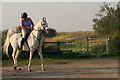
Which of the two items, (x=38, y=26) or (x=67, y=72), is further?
(x=38, y=26)

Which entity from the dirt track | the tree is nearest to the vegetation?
the tree

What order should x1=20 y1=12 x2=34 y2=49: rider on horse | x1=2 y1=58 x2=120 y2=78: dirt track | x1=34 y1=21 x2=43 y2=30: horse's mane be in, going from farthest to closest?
1. x1=20 y1=12 x2=34 y2=49: rider on horse
2. x1=34 y1=21 x2=43 y2=30: horse's mane
3. x1=2 y1=58 x2=120 y2=78: dirt track

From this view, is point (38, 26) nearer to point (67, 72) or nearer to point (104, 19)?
point (67, 72)

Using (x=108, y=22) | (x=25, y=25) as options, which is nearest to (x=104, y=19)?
(x=108, y=22)

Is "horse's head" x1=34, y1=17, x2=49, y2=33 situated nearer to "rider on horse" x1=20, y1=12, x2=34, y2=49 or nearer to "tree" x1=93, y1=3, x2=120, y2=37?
"rider on horse" x1=20, y1=12, x2=34, y2=49

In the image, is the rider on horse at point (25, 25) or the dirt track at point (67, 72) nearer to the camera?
the dirt track at point (67, 72)

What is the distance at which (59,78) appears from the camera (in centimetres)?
781

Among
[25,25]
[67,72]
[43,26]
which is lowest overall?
[67,72]

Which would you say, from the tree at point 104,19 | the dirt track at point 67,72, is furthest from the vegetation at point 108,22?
the dirt track at point 67,72

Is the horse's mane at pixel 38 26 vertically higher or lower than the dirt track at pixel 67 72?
higher

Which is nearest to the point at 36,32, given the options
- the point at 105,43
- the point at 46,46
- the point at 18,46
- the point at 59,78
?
the point at 18,46

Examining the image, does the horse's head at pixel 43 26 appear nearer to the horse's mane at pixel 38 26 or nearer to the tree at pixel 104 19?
the horse's mane at pixel 38 26

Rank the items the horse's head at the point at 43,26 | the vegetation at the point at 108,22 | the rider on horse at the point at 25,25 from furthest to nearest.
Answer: the vegetation at the point at 108,22, the rider on horse at the point at 25,25, the horse's head at the point at 43,26

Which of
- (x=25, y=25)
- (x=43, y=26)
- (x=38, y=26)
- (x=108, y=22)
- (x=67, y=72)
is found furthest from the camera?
(x=108, y=22)
